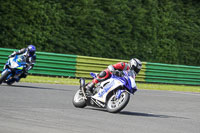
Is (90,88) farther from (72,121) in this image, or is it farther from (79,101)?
(72,121)

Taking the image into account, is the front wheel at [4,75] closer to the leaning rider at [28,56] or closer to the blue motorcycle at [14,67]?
the blue motorcycle at [14,67]

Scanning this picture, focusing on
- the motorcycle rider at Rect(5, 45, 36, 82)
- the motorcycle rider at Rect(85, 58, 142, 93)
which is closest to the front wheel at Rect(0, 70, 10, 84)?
the motorcycle rider at Rect(5, 45, 36, 82)

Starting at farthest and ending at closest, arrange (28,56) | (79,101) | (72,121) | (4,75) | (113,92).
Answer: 1. (28,56)
2. (4,75)
3. (79,101)
4. (113,92)
5. (72,121)

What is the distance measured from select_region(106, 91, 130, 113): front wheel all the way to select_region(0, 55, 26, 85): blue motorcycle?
560 centimetres

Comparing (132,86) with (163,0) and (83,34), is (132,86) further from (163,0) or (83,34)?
(163,0)

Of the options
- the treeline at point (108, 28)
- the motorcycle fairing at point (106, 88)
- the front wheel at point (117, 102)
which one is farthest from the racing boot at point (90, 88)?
the treeline at point (108, 28)

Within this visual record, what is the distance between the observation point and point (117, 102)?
9.26 metres

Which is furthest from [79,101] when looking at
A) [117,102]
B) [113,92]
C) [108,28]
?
[108,28]

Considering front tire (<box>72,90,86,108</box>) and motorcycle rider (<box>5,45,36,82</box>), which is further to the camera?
motorcycle rider (<box>5,45,36,82</box>)

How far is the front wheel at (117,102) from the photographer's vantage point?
8992mm

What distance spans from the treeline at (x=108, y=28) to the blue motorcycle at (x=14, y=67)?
292 inches

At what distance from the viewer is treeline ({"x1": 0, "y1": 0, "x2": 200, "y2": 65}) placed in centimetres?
2256

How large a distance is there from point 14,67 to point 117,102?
5.96 metres

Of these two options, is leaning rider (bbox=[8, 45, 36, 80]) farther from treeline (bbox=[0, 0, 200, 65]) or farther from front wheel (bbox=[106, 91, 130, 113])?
treeline (bbox=[0, 0, 200, 65])
